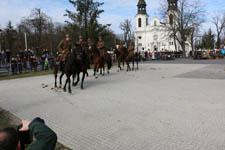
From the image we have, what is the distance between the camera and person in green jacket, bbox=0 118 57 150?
5.52 ft

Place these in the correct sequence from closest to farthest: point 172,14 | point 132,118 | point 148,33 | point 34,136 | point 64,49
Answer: point 34,136
point 132,118
point 64,49
point 172,14
point 148,33

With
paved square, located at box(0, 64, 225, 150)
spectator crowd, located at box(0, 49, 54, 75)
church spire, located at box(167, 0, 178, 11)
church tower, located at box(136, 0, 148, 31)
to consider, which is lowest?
paved square, located at box(0, 64, 225, 150)

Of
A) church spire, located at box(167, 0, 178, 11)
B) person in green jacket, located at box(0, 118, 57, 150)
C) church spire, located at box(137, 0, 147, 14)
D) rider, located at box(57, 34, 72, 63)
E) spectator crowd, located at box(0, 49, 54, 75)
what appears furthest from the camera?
church spire, located at box(137, 0, 147, 14)

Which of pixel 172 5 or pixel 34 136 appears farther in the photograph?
pixel 172 5

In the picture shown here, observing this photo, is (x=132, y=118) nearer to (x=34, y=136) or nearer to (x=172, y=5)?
(x=34, y=136)

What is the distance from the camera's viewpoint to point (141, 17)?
85.8m

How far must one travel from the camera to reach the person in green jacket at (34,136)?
66.2 inches

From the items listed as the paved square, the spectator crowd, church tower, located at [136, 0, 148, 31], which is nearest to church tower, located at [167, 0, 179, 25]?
the spectator crowd

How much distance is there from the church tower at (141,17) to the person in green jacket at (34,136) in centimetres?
8443

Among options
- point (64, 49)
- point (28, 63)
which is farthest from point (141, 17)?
point (64, 49)

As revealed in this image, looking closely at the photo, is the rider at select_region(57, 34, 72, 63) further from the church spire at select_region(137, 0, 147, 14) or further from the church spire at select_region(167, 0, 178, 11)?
the church spire at select_region(137, 0, 147, 14)

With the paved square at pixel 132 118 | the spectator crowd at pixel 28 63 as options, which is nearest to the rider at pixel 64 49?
the paved square at pixel 132 118

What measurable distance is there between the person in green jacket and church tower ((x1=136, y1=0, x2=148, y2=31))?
84.4 meters

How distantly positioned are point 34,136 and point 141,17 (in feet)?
291
